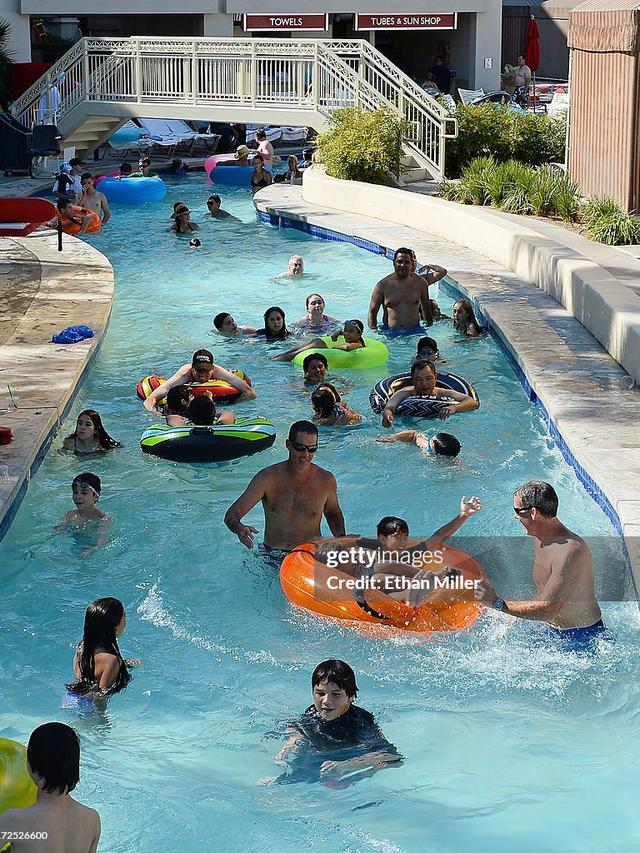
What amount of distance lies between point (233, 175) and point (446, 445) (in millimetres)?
18180

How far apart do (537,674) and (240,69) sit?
2064cm

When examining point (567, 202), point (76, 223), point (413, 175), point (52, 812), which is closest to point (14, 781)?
point (52, 812)

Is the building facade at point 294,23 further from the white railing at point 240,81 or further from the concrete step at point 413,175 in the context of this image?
the concrete step at point 413,175

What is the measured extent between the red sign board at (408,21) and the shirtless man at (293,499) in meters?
30.1

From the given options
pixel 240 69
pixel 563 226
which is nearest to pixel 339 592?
pixel 563 226

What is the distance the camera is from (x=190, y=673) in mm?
7703

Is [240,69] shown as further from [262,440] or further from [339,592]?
[339,592]

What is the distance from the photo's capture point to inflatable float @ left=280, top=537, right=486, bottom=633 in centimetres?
753

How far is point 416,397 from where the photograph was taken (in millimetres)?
11719

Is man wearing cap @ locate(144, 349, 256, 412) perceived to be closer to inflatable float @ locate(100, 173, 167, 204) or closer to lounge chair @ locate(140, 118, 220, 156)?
inflatable float @ locate(100, 173, 167, 204)

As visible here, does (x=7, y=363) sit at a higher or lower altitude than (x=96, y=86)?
lower

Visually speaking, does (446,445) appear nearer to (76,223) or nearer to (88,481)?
(88,481)

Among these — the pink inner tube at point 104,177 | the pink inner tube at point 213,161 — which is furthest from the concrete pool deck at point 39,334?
the pink inner tube at point 213,161

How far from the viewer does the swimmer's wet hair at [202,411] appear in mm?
10867
